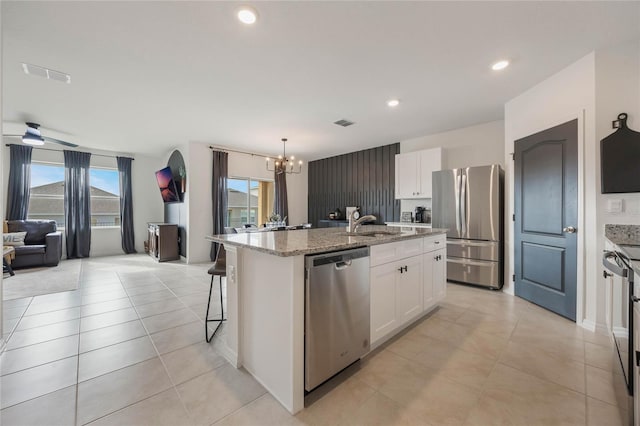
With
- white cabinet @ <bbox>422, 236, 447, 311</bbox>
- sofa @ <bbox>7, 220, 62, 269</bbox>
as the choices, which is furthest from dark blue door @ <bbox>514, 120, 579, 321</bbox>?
sofa @ <bbox>7, 220, 62, 269</bbox>

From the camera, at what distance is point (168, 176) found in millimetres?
6078

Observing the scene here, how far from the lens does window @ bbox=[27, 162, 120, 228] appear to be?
18.7 ft

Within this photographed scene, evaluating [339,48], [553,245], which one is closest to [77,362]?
[339,48]

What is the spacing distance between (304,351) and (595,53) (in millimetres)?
3702

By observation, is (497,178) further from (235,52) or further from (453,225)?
(235,52)

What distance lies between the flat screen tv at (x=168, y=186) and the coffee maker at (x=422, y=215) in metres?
5.45

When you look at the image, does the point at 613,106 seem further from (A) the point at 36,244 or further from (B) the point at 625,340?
(A) the point at 36,244

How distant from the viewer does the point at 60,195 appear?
594cm

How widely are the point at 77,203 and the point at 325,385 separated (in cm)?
736

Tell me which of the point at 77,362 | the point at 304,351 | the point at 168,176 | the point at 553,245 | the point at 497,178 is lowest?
the point at 77,362

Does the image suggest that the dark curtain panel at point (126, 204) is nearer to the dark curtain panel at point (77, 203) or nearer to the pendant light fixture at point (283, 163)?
the dark curtain panel at point (77, 203)

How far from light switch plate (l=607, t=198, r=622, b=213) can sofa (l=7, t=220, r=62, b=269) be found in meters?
8.51

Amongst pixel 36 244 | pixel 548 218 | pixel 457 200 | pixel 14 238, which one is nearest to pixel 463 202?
pixel 457 200

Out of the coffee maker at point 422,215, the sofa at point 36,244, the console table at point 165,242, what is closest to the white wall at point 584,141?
the coffee maker at point 422,215
